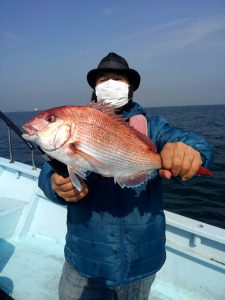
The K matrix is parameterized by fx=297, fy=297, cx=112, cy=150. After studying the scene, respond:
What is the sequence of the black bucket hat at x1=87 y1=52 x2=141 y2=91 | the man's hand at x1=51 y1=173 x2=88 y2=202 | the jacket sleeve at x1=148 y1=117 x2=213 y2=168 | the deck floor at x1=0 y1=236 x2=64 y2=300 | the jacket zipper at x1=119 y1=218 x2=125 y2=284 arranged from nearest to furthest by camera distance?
the man's hand at x1=51 y1=173 x2=88 y2=202, the jacket sleeve at x1=148 y1=117 x2=213 y2=168, the jacket zipper at x1=119 y1=218 x2=125 y2=284, the black bucket hat at x1=87 y1=52 x2=141 y2=91, the deck floor at x1=0 y1=236 x2=64 y2=300

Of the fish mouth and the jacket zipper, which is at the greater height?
the fish mouth

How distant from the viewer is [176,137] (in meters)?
2.56

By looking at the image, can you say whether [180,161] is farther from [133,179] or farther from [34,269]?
[34,269]

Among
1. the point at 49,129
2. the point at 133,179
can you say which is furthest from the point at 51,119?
the point at 133,179

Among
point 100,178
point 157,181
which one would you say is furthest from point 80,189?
point 157,181

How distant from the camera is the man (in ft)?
8.75

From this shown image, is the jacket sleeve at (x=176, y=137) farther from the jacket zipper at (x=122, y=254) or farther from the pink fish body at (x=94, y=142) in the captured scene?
the jacket zipper at (x=122, y=254)

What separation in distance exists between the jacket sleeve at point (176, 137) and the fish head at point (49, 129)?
0.92 metres

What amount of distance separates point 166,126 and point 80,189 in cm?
109

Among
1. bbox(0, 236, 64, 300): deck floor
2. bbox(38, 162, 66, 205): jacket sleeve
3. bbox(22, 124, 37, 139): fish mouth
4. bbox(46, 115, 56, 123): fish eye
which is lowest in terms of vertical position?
bbox(0, 236, 64, 300): deck floor

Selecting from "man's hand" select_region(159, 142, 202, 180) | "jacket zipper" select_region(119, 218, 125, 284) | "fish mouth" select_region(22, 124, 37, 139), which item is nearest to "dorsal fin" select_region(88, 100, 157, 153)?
"man's hand" select_region(159, 142, 202, 180)

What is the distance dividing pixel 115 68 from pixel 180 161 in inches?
48.7

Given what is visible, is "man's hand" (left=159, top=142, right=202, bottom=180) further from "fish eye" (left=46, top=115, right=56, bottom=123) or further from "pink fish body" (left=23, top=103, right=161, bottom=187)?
"fish eye" (left=46, top=115, right=56, bottom=123)

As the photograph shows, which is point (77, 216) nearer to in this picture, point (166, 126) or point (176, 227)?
point (166, 126)
